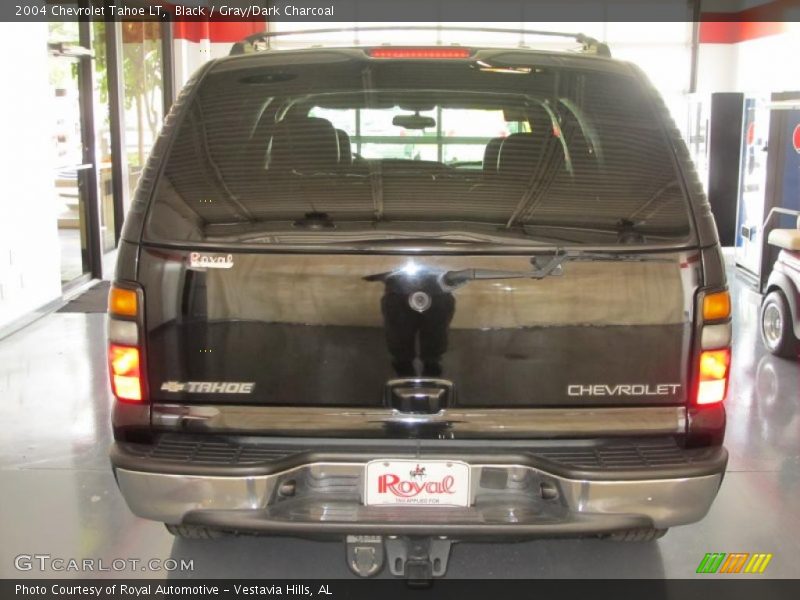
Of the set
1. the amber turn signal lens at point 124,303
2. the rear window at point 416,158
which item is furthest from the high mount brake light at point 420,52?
the amber turn signal lens at point 124,303

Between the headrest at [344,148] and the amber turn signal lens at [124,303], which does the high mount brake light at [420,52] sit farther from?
the amber turn signal lens at [124,303]

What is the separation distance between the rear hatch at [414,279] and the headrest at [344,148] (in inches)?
1.6

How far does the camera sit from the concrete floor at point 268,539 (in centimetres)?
283

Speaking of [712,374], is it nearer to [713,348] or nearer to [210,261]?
[713,348]

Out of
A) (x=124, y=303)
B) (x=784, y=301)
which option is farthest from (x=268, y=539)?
(x=784, y=301)

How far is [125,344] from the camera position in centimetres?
212

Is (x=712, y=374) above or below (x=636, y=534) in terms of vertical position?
above

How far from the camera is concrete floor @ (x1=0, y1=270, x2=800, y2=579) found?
283 centimetres

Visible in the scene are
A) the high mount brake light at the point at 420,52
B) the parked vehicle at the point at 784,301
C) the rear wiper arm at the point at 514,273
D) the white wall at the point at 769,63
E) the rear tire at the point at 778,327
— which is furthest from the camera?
→ the white wall at the point at 769,63

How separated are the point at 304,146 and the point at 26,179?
189 inches

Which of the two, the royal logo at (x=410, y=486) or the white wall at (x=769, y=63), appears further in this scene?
the white wall at (x=769, y=63)

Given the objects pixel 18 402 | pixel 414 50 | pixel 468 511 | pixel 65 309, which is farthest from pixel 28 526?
pixel 65 309

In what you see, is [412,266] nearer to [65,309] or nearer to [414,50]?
[414,50]

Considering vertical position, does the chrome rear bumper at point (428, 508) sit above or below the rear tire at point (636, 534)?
above
